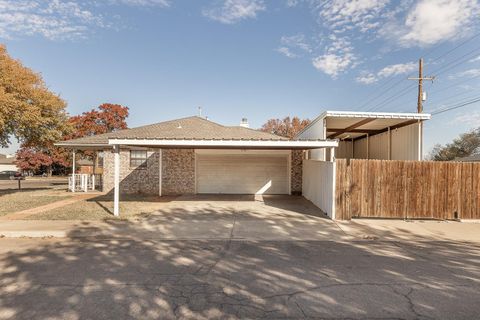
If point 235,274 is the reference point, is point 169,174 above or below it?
above

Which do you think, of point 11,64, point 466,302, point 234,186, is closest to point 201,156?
point 234,186

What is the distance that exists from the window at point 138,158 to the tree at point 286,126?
29.9m

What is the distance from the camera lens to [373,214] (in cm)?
933

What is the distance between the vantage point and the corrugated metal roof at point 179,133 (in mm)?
15797

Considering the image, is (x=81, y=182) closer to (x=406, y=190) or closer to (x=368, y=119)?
(x=368, y=119)

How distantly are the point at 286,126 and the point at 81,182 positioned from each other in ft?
114

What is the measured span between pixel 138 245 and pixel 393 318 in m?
5.29

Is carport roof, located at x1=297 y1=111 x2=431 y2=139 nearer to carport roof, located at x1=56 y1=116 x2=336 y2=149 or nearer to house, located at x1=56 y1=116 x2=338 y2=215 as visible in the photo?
carport roof, located at x1=56 y1=116 x2=336 y2=149

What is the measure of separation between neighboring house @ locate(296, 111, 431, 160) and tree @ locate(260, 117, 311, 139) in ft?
84.9

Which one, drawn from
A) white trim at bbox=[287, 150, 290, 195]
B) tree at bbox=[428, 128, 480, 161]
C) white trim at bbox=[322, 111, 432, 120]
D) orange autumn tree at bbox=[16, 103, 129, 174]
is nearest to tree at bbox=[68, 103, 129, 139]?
orange autumn tree at bbox=[16, 103, 129, 174]

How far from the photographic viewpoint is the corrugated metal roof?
51.8ft

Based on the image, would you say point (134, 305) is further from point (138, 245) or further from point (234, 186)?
point (234, 186)

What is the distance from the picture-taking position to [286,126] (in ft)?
153

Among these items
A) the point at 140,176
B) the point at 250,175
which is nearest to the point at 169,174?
the point at 140,176
